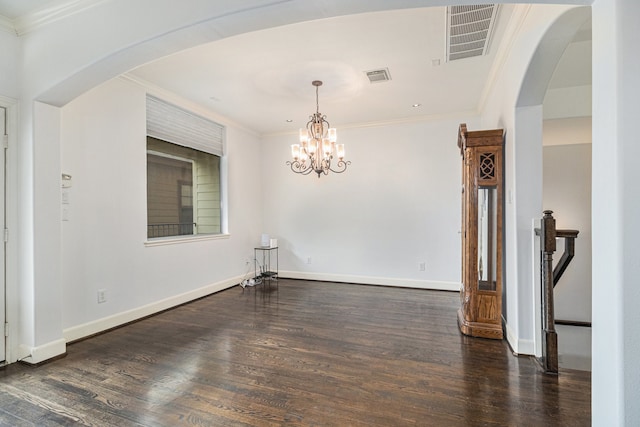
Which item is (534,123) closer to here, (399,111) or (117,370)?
(399,111)

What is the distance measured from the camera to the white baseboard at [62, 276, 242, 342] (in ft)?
9.59

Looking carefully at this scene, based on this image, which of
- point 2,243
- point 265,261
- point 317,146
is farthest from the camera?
point 265,261

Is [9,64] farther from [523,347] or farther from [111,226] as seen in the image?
[523,347]

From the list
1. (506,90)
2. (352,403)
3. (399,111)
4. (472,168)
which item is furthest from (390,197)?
Result: (352,403)

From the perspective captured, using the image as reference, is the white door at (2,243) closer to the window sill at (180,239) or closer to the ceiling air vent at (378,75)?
the window sill at (180,239)

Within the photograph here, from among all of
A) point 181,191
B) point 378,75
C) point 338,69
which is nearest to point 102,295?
point 181,191

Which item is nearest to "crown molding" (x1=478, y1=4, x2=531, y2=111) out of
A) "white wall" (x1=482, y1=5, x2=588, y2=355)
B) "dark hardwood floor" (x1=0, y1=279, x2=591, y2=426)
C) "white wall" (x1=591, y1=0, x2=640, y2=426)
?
"white wall" (x1=482, y1=5, x2=588, y2=355)

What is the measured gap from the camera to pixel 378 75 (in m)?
3.38

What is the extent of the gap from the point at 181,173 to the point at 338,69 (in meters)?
2.72

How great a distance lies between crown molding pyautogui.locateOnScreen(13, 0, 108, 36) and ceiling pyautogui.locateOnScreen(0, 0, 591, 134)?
0.11 feet

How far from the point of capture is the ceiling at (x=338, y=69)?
8.24 feet

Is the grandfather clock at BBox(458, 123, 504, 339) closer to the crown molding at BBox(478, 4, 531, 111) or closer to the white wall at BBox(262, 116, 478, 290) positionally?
the crown molding at BBox(478, 4, 531, 111)

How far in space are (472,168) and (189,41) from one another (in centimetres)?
272

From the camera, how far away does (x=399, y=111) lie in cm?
463
